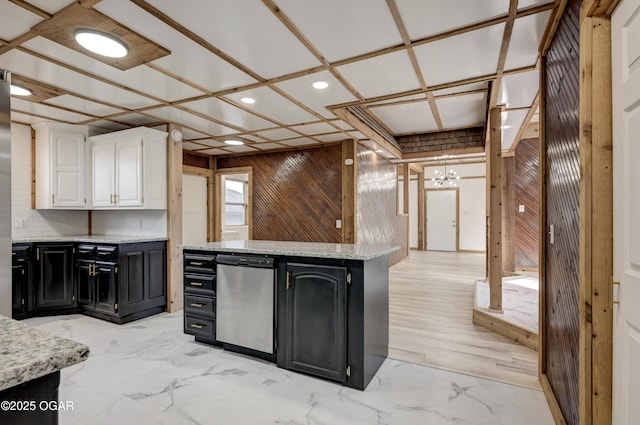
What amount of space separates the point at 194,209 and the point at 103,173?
5.78ft


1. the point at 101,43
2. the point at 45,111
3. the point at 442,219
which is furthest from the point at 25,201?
the point at 442,219

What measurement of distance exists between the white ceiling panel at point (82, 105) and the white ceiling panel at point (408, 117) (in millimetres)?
3161

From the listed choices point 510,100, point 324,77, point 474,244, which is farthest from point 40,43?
point 474,244

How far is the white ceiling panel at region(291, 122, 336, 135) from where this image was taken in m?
4.31

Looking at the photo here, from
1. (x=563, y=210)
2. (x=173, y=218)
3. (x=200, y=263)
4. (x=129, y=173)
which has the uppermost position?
(x=129, y=173)

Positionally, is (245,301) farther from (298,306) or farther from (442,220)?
(442,220)

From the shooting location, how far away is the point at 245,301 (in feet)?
9.36

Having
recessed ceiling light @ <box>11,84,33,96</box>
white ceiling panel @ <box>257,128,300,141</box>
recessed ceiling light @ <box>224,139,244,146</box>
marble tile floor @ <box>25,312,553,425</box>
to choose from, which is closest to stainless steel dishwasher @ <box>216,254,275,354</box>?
marble tile floor @ <box>25,312,553,425</box>

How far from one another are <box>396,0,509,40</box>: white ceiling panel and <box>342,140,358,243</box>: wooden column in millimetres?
3060

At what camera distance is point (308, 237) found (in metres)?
5.53

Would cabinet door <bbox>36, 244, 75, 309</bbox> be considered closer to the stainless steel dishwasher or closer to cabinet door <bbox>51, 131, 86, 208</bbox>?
cabinet door <bbox>51, 131, 86, 208</bbox>

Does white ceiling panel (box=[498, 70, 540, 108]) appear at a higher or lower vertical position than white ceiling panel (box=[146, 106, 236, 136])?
higher

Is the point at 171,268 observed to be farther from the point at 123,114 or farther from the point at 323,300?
the point at 323,300

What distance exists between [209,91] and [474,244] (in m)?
9.03
